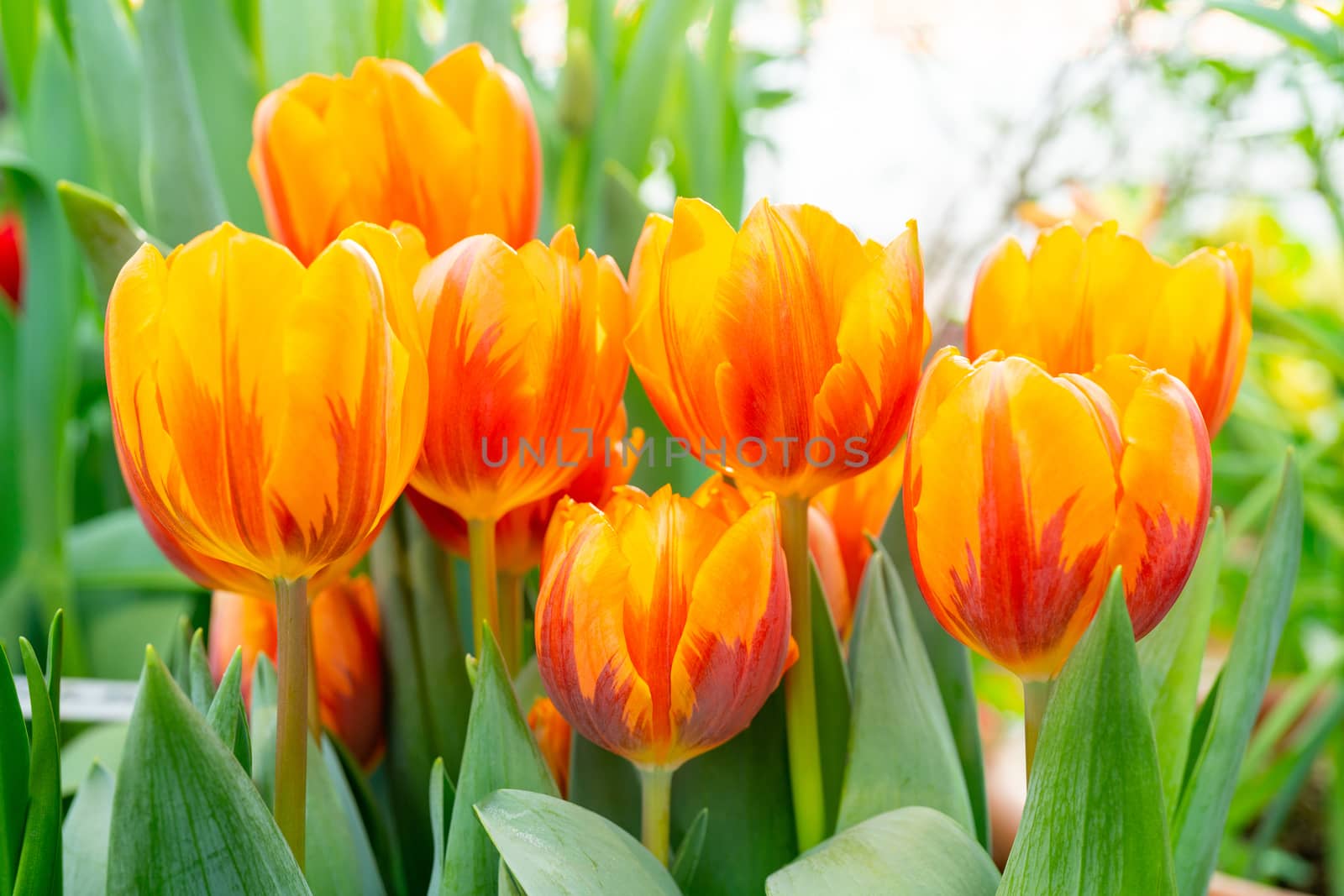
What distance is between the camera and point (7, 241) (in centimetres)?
76

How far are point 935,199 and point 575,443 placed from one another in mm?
918

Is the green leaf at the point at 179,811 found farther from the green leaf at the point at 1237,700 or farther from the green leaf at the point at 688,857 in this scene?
the green leaf at the point at 1237,700

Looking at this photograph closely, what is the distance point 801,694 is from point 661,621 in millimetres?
55

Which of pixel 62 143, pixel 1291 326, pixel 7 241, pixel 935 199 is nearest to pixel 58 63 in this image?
pixel 62 143

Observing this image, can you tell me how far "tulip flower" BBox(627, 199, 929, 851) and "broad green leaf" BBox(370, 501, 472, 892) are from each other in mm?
109

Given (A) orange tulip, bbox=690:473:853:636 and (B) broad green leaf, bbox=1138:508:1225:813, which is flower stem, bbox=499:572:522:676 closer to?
(A) orange tulip, bbox=690:473:853:636

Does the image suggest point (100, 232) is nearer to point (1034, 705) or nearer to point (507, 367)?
point (507, 367)

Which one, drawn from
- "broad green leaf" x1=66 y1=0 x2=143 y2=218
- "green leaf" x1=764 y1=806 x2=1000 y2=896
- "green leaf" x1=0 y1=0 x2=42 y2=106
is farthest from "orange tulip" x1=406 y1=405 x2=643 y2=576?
"green leaf" x1=0 y1=0 x2=42 y2=106

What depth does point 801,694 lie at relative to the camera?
0.88 ft

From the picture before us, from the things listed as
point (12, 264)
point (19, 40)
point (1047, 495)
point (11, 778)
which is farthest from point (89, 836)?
point (12, 264)

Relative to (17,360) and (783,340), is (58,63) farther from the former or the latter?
(783,340)

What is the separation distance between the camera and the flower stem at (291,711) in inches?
9.0

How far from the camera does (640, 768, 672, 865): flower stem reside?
0.26 meters

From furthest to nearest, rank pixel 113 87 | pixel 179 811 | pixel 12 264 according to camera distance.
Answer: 1. pixel 12 264
2. pixel 113 87
3. pixel 179 811
